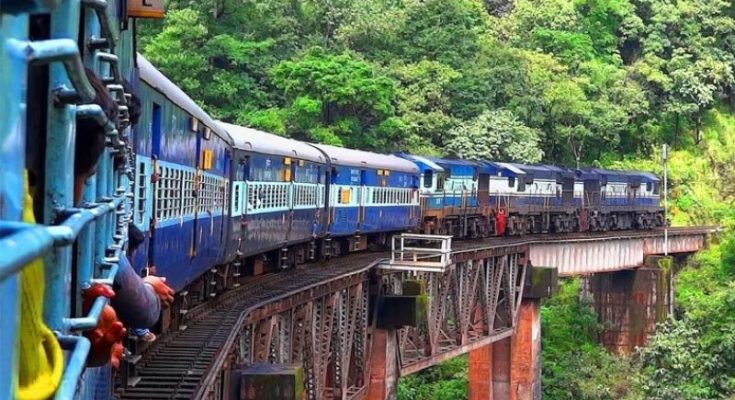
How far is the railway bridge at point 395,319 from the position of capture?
11.5 meters

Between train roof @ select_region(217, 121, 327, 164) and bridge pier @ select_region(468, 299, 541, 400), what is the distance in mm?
11774

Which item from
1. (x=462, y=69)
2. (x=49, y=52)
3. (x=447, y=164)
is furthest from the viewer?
(x=462, y=69)

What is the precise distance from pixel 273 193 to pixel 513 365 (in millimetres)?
15922

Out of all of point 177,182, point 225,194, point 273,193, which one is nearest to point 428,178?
point 273,193

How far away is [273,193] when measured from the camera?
20.0 m

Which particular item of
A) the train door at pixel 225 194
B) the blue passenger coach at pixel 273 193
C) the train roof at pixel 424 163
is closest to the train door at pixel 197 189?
the train door at pixel 225 194

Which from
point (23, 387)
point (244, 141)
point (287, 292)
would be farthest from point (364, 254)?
point (23, 387)

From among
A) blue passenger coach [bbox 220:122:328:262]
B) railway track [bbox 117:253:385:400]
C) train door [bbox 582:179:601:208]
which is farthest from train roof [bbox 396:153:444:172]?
railway track [bbox 117:253:385:400]

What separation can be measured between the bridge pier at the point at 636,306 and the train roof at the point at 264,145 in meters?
23.6

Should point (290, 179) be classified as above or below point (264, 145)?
below

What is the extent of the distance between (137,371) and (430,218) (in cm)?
2762

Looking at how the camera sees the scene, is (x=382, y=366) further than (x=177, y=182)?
Yes

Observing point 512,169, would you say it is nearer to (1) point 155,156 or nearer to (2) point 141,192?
(1) point 155,156

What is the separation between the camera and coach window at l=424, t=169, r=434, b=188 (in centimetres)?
3569
